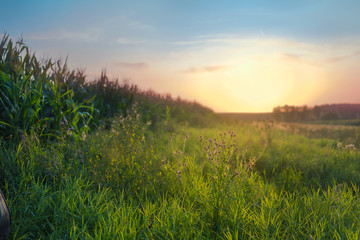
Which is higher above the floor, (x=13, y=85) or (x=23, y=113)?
(x=13, y=85)

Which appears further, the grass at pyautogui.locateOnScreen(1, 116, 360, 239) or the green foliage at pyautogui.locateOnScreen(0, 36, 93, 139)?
the green foliage at pyautogui.locateOnScreen(0, 36, 93, 139)

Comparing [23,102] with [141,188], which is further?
[23,102]

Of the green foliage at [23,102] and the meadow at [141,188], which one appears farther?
the green foliage at [23,102]

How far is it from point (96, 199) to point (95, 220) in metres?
0.32

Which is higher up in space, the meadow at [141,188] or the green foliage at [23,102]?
the green foliage at [23,102]

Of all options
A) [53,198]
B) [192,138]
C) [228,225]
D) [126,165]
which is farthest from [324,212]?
[192,138]

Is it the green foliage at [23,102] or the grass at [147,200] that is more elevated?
the green foliage at [23,102]

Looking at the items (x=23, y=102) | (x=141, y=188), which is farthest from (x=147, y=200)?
(x=23, y=102)

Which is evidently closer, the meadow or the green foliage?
the meadow

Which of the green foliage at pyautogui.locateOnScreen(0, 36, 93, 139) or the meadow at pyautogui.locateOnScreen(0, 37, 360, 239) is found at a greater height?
the green foliage at pyautogui.locateOnScreen(0, 36, 93, 139)

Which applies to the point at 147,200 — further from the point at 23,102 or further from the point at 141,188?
the point at 23,102

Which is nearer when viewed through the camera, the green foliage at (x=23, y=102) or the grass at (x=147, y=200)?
the grass at (x=147, y=200)

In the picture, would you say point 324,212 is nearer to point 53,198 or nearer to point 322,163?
point 322,163

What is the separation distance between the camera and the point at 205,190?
3.17 metres
